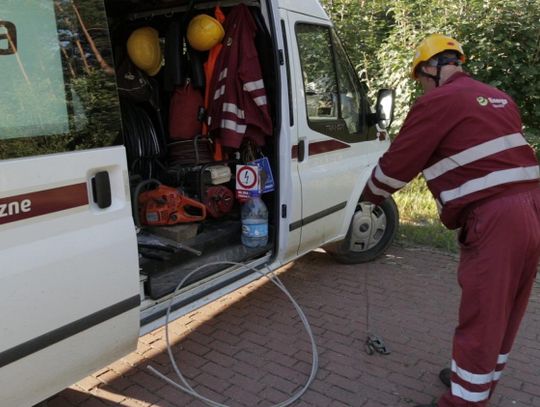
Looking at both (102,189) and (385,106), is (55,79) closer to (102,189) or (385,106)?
(102,189)

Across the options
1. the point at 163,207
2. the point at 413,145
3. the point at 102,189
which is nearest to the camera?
the point at 102,189

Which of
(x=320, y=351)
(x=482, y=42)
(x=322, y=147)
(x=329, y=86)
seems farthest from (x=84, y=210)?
(x=482, y=42)

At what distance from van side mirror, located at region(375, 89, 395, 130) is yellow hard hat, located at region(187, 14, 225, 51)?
144 cm

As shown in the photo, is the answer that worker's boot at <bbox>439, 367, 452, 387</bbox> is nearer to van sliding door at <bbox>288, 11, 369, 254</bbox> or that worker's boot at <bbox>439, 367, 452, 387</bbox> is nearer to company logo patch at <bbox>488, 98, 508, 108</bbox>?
van sliding door at <bbox>288, 11, 369, 254</bbox>

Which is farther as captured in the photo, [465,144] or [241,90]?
[241,90]

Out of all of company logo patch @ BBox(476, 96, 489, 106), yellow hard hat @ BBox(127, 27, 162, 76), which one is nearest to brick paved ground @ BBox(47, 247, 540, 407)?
company logo patch @ BBox(476, 96, 489, 106)

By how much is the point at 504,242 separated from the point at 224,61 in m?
2.28

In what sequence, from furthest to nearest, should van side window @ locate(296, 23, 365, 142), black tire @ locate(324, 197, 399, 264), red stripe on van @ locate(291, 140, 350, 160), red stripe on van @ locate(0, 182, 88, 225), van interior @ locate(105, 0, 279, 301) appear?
black tire @ locate(324, 197, 399, 264), van side window @ locate(296, 23, 365, 142), red stripe on van @ locate(291, 140, 350, 160), van interior @ locate(105, 0, 279, 301), red stripe on van @ locate(0, 182, 88, 225)

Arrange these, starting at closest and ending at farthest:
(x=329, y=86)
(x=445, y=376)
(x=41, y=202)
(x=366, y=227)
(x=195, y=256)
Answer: (x=41, y=202) → (x=445, y=376) → (x=195, y=256) → (x=329, y=86) → (x=366, y=227)

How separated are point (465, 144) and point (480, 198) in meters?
0.26

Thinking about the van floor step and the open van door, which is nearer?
Result: the open van door

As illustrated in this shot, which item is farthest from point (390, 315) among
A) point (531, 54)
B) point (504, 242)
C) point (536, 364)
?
point (531, 54)

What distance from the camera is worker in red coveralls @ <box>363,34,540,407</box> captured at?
7.95 ft

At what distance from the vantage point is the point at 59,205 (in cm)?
211
